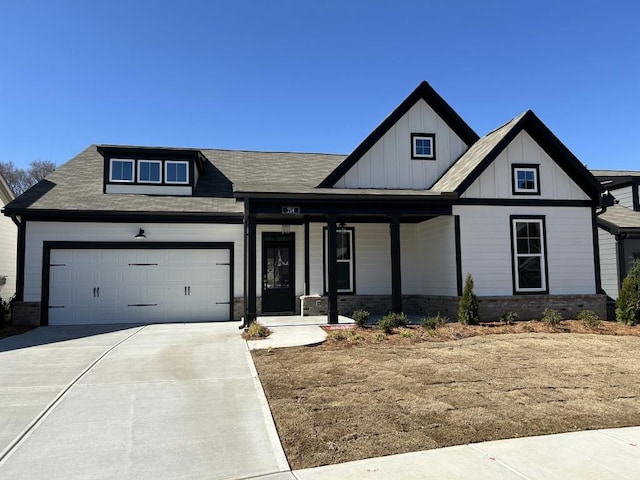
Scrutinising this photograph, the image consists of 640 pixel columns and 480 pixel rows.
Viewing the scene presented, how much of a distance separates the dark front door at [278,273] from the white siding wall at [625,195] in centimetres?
1514

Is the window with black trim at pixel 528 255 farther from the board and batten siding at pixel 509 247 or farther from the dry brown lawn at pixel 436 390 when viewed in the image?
the dry brown lawn at pixel 436 390

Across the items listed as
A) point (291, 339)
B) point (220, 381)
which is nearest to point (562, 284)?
point (291, 339)

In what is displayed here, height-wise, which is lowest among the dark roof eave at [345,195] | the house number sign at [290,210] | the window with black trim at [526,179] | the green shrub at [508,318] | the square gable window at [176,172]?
the green shrub at [508,318]

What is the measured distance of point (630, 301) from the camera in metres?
12.9

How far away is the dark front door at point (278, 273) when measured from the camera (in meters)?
15.7

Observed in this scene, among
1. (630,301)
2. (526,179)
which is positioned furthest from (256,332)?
(630,301)

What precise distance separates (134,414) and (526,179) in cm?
1301

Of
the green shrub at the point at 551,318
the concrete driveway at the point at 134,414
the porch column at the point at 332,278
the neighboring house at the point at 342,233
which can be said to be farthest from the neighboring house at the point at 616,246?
the concrete driveway at the point at 134,414

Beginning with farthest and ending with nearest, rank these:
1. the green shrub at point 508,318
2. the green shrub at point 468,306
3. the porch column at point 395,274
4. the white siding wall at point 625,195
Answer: the white siding wall at point 625,195, the porch column at point 395,274, the green shrub at point 508,318, the green shrub at point 468,306

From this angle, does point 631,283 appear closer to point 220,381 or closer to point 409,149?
point 409,149

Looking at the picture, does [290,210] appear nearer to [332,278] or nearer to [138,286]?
[332,278]

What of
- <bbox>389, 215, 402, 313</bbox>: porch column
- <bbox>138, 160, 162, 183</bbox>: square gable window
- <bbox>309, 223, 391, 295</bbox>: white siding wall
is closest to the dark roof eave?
<bbox>389, 215, 402, 313</bbox>: porch column

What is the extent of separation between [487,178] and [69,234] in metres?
13.1

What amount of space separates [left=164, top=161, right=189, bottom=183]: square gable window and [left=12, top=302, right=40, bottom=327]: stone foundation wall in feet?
19.2
